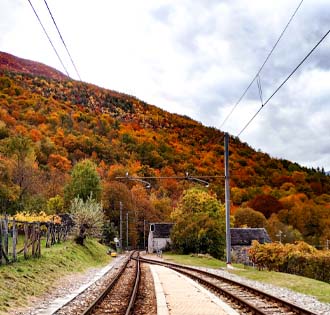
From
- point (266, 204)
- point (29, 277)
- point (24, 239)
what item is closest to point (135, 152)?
point (266, 204)

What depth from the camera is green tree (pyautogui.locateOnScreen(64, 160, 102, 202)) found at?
75500 mm

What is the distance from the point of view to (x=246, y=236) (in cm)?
8681

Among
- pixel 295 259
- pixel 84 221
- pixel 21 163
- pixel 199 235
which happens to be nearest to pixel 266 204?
pixel 199 235

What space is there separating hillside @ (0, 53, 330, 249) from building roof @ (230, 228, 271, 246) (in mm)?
9898

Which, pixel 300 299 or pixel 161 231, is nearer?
pixel 300 299

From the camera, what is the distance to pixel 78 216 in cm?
4366

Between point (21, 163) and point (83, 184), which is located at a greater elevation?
point (21, 163)

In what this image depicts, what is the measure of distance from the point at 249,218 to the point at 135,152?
31.0m

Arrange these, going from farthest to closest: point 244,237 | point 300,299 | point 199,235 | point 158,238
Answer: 1. point 158,238
2. point 244,237
3. point 199,235
4. point 300,299

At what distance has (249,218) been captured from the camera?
112500mm

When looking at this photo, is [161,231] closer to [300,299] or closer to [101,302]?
[300,299]

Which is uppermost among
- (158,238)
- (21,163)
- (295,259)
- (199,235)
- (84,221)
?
(21,163)

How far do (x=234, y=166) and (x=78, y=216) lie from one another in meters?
38.6

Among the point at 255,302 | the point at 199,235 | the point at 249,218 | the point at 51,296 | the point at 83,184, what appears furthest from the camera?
the point at 249,218
